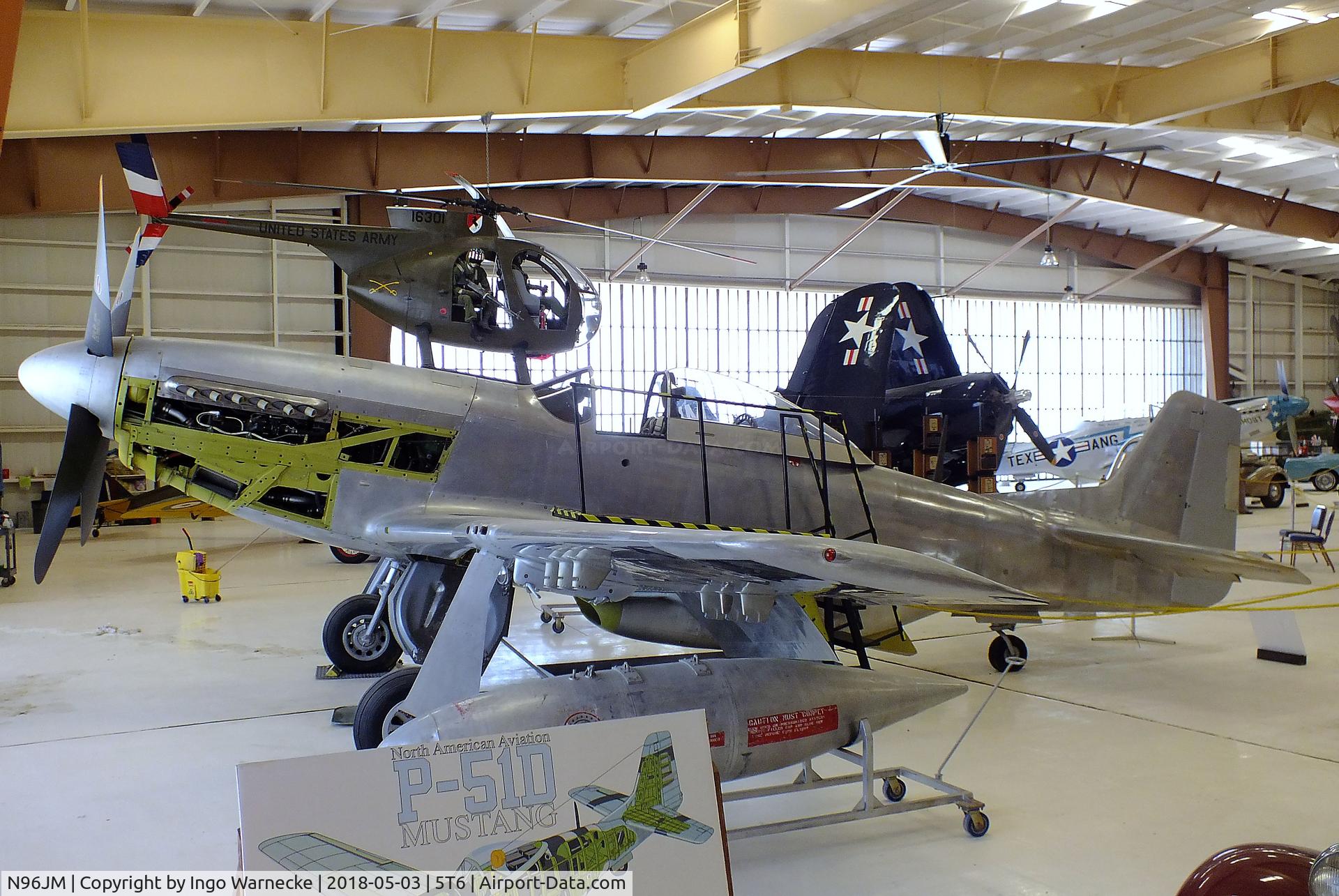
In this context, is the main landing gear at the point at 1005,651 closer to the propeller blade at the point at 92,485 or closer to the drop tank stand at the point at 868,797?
the drop tank stand at the point at 868,797

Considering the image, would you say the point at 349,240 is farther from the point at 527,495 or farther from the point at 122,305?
the point at 527,495

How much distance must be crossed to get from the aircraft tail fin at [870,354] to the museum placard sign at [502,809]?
10.3m

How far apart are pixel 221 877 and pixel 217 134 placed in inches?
629

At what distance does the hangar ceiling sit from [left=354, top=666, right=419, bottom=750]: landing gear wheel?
314 inches

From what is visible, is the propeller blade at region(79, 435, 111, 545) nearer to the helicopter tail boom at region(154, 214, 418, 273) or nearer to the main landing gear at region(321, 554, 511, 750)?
the main landing gear at region(321, 554, 511, 750)

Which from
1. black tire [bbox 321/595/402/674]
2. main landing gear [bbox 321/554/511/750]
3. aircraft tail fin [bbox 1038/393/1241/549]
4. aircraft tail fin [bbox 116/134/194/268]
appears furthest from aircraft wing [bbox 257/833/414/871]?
aircraft tail fin [bbox 1038/393/1241/549]

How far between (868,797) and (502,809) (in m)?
2.33

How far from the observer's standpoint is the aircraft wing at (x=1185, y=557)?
19.3 ft

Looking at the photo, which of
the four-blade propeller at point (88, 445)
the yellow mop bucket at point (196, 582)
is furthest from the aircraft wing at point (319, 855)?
the yellow mop bucket at point (196, 582)

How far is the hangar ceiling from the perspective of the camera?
10617mm

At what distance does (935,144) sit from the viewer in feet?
44.5

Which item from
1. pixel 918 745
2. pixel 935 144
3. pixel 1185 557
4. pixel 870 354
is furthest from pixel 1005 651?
pixel 935 144

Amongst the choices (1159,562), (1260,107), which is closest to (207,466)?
(1159,562)

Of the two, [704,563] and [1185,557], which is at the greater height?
[704,563]
